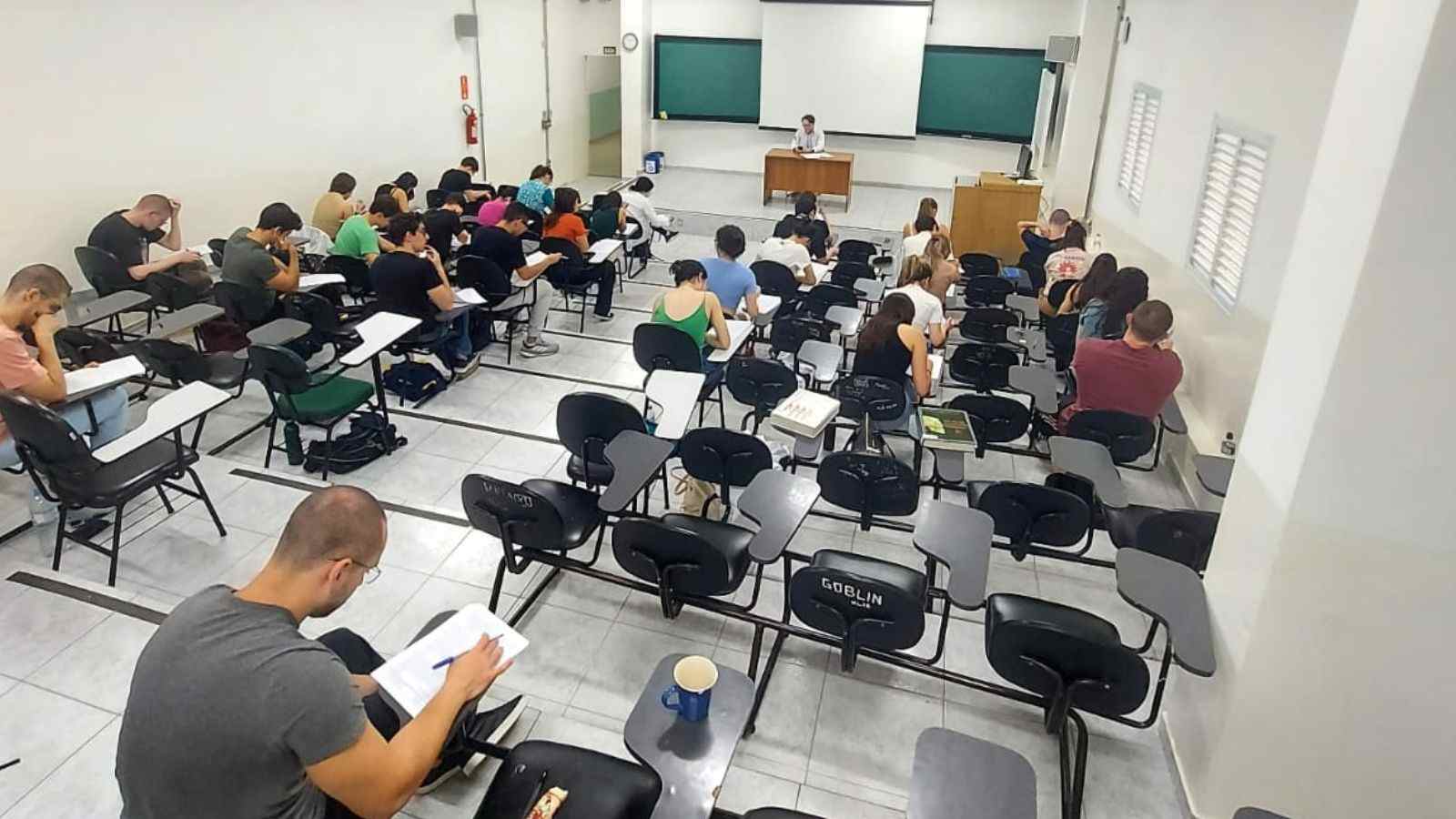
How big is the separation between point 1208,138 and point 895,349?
3045 mm

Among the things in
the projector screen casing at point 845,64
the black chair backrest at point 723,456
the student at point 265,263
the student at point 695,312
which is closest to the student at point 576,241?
the student at point 265,263

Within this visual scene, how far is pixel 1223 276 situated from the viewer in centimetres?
518

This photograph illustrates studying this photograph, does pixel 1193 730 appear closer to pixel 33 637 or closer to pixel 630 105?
pixel 33 637

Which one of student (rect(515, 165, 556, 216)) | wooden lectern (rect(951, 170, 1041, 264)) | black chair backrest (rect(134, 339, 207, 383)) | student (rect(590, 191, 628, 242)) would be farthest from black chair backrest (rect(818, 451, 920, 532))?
wooden lectern (rect(951, 170, 1041, 264))

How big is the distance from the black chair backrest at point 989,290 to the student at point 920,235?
1.91ft

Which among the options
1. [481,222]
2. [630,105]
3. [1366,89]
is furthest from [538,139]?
[1366,89]

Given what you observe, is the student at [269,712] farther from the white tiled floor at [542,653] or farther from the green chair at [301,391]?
the green chair at [301,391]

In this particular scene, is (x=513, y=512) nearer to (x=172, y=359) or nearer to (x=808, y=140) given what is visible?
(x=172, y=359)

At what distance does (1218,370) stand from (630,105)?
10.3 meters

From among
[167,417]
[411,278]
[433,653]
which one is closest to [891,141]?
[411,278]

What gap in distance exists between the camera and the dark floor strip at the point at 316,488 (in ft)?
14.3

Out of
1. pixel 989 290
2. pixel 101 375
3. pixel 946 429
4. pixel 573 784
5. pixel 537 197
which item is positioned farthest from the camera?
pixel 537 197

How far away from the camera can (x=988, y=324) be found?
613 centimetres

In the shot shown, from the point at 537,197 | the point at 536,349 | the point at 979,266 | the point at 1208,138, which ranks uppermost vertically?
the point at 1208,138
